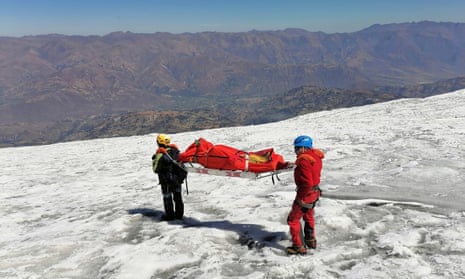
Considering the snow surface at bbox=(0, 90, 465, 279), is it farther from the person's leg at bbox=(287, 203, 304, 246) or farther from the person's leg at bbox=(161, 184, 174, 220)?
the person's leg at bbox=(161, 184, 174, 220)

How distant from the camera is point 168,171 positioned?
1028 centimetres

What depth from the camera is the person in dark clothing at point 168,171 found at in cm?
1020

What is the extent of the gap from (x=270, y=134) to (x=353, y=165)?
34.7 feet

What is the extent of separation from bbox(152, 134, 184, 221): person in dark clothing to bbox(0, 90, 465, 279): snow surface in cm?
56

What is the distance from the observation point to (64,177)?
19141 mm

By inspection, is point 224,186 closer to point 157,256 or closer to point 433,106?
point 157,256

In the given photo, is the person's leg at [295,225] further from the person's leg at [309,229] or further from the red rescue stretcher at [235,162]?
the red rescue stretcher at [235,162]

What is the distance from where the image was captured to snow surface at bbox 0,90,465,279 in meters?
7.18

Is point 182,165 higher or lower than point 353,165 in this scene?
higher

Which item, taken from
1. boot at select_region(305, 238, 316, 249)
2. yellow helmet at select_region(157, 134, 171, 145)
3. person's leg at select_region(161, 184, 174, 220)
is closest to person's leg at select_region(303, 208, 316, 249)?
boot at select_region(305, 238, 316, 249)

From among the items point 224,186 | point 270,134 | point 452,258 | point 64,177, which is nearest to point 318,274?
point 452,258

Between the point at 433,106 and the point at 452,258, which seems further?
the point at 433,106

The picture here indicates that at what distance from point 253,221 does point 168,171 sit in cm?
282

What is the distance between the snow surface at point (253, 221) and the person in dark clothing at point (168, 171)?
56cm
